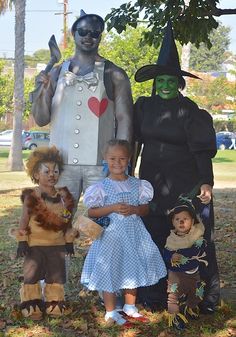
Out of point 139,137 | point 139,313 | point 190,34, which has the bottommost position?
point 139,313

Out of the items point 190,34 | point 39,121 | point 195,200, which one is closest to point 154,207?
point 195,200

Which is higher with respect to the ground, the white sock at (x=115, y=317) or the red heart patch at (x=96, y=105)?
Result: the red heart patch at (x=96, y=105)

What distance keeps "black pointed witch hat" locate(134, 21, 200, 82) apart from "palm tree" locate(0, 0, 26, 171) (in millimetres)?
16173

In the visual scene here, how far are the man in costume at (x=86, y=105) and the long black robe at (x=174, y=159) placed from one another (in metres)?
0.23

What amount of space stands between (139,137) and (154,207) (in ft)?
1.87

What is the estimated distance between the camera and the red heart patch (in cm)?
471

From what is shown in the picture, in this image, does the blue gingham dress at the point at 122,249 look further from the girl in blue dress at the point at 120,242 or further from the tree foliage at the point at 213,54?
the tree foliage at the point at 213,54

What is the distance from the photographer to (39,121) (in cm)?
485

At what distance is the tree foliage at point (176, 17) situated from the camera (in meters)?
6.70

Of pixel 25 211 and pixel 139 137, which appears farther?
pixel 139 137

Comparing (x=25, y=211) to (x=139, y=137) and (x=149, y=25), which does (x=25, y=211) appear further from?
(x=149, y=25)

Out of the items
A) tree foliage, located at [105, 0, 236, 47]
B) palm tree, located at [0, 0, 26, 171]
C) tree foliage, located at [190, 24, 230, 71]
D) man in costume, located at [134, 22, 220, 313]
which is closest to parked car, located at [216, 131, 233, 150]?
palm tree, located at [0, 0, 26, 171]

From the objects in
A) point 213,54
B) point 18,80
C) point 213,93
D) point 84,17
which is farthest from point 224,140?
point 213,54

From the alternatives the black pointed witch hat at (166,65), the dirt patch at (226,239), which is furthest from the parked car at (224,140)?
the black pointed witch hat at (166,65)
